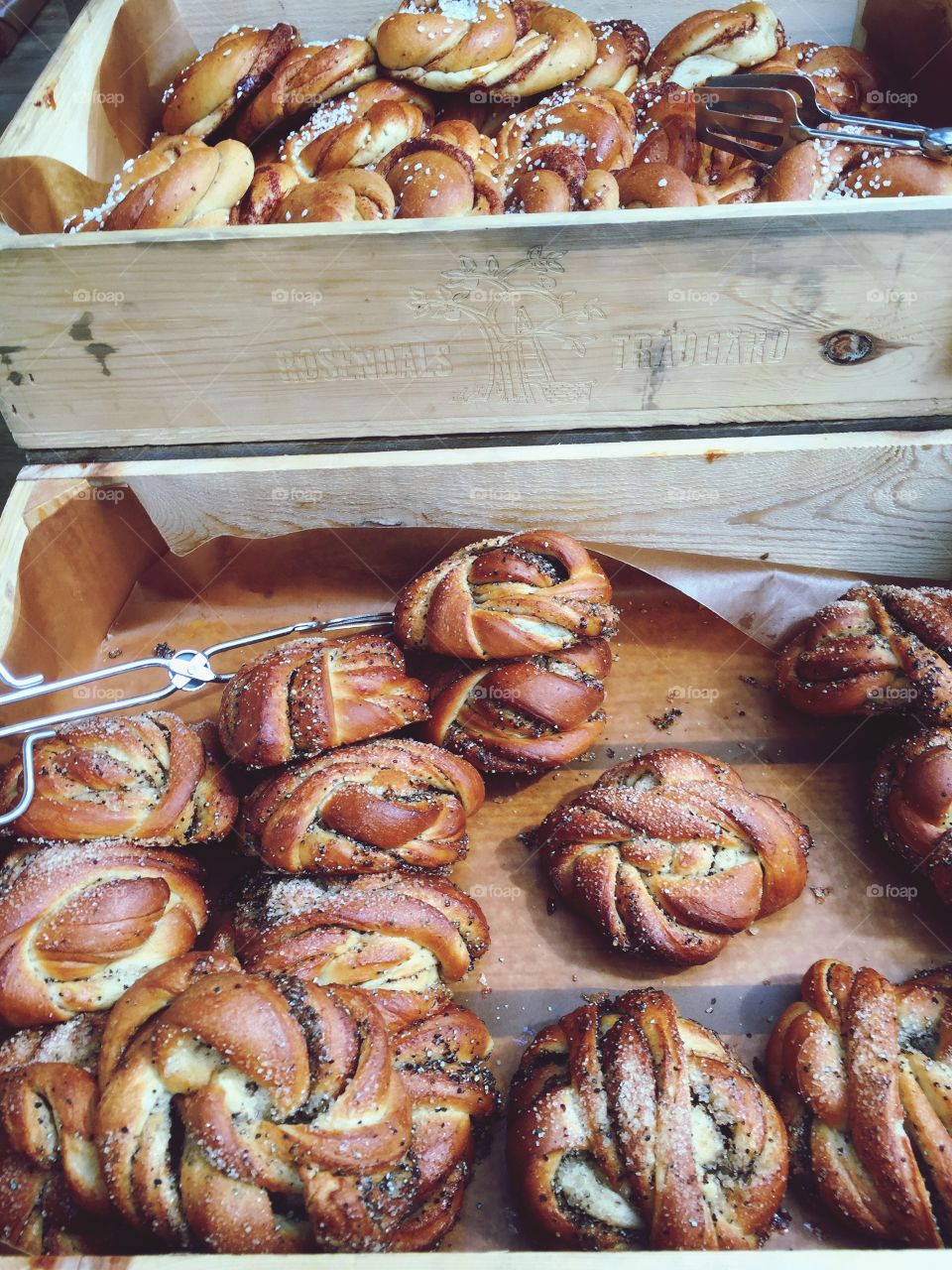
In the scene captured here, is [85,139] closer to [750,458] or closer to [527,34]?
[527,34]

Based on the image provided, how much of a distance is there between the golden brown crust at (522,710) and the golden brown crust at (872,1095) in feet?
2.07

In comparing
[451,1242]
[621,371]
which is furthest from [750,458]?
[451,1242]

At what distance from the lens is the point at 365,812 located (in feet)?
5.43

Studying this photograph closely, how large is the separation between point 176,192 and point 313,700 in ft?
3.63

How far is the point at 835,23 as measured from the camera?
8.89ft

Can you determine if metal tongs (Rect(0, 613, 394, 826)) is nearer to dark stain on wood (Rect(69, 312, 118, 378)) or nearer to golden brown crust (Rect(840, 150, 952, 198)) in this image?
dark stain on wood (Rect(69, 312, 118, 378))

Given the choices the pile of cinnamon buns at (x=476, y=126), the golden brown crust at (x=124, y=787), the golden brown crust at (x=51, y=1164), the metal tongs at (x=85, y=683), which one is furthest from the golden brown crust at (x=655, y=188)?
the golden brown crust at (x=51, y=1164)

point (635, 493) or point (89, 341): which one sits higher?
point (89, 341)

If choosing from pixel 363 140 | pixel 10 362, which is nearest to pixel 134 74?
pixel 363 140

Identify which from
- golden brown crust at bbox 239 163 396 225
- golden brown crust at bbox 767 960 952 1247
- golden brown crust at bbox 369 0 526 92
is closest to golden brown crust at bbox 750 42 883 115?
golden brown crust at bbox 369 0 526 92

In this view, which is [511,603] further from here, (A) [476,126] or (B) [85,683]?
(A) [476,126]

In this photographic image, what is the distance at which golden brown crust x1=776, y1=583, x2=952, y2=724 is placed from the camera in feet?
5.90

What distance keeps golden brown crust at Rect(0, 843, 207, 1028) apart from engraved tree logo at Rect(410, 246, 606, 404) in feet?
3.75

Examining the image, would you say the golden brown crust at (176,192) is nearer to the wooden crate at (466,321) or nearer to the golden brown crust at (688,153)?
the wooden crate at (466,321)
